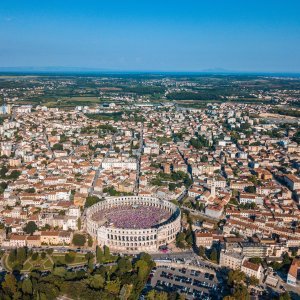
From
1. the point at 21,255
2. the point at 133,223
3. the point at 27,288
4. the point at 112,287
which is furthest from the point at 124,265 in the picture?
the point at 21,255

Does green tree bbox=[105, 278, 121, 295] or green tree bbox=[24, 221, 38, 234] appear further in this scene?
green tree bbox=[24, 221, 38, 234]

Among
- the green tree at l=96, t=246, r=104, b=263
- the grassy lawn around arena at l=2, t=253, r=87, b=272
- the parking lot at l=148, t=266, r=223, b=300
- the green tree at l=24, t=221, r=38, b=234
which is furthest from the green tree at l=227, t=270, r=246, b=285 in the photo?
the green tree at l=24, t=221, r=38, b=234

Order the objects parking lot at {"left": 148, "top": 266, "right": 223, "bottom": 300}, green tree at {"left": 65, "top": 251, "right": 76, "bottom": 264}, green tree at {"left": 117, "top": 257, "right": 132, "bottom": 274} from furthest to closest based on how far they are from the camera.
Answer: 1. green tree at {"left": 65, "top": 251, "right": 76, "bottom": 264}
2. green tree at {"left": 117, "top": 257, "right": 132, "bottom": 274}
3. parking lot at {"left": 148, "top": 266, "right": 223, "bottom": 300}

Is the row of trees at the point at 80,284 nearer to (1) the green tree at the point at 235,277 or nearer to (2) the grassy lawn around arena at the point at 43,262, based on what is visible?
(2) the grassy lawn around arena at the point at 43,262

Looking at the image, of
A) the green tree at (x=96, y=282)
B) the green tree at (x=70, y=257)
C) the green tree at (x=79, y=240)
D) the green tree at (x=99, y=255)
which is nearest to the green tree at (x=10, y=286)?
the green tree at (x=96, y=282)

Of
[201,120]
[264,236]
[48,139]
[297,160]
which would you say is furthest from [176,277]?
[201,120]

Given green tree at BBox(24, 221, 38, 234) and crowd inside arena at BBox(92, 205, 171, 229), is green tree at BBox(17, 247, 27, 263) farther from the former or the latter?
crowd inside arena at BBox(92, 205, 171, 229)

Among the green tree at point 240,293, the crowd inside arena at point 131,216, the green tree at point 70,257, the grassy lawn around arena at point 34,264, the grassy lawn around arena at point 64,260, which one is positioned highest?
the green tree at point 240,293

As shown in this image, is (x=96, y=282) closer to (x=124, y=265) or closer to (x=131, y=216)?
(x=124, y=265)
